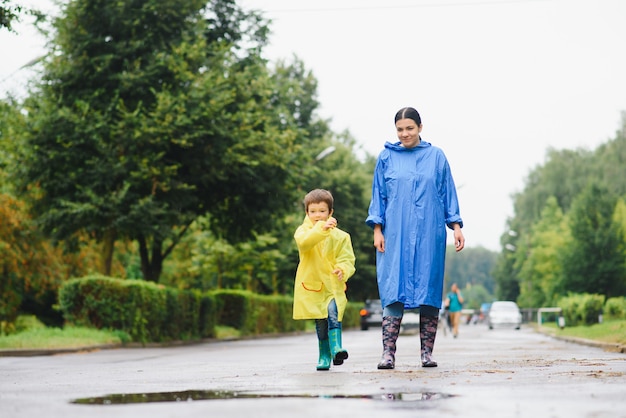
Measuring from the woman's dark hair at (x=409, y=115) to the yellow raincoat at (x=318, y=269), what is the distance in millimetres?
1173

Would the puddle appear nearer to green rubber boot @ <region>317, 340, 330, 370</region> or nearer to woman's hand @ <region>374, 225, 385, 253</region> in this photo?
green rubber boot @ <region>317, 340, 330, 370</region>

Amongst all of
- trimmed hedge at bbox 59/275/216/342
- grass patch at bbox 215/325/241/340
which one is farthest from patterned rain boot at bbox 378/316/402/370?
grass patch at bbox 215/325/241/340

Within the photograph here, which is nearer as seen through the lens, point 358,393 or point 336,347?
point 358,393

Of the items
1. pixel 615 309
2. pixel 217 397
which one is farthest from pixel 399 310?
pixel 615 309

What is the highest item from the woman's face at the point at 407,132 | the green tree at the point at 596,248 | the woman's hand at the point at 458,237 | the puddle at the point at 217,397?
the green tree at the point at 596,248

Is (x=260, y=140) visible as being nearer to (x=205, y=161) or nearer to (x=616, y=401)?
(x=205, y=161)

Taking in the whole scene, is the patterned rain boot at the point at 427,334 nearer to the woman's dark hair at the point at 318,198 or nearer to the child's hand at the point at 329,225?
the child's hand at the point at 329,225

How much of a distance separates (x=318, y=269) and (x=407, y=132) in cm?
144

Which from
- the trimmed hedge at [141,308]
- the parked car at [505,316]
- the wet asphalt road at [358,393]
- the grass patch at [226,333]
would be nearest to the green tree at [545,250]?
the parked car at [505,316]

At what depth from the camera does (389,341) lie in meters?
8.31

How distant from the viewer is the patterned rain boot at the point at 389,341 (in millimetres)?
8180

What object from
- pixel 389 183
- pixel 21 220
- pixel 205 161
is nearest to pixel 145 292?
pixel 205 161

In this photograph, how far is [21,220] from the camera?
31859mm

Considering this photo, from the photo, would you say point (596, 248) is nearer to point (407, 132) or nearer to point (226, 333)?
point (226, 333)
